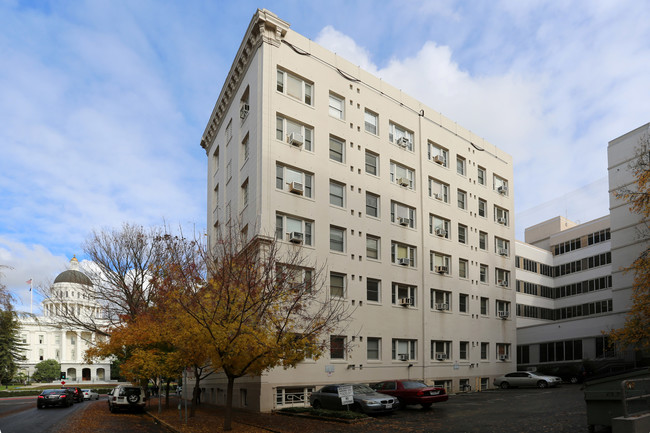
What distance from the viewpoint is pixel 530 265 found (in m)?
65.4

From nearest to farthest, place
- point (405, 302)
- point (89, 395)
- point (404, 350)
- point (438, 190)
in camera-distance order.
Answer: point (405, 302) → point (404, 350) → point (438, 190) → point (89, 395)

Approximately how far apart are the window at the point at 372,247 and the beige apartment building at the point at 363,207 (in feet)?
0.30

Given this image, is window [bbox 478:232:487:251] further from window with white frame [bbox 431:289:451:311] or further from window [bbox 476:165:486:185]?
window with white frame [bbox 431:289:451:311]

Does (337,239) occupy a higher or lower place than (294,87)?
lower

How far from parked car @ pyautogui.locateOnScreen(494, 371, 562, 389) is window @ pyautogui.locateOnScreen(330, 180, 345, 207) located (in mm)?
19484

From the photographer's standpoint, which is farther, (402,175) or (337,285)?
(402,175)

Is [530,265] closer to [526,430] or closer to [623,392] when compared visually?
[526,430]

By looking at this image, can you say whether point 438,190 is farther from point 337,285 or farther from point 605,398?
point 605,398

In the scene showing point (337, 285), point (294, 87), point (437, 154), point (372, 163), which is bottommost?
point (337, 285)

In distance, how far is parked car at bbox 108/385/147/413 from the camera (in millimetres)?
31969

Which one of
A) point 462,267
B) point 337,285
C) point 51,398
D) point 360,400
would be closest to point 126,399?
point 51,398

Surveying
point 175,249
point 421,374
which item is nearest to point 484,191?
point 421,374

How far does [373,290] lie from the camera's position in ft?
110

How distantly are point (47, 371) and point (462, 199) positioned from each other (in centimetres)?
10431
